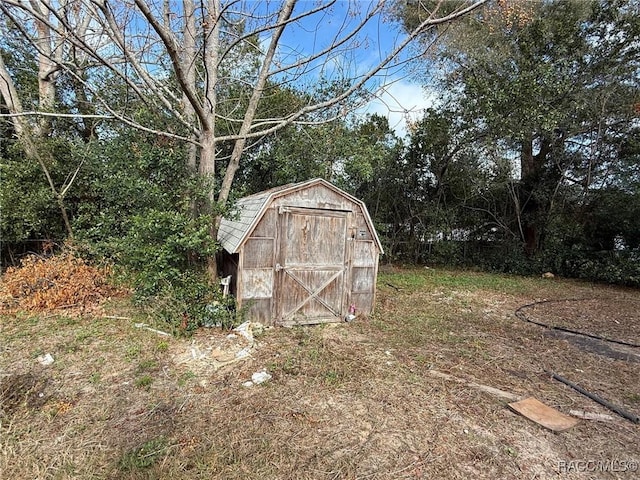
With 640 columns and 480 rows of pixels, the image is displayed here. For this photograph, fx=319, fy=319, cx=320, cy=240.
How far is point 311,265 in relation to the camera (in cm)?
531

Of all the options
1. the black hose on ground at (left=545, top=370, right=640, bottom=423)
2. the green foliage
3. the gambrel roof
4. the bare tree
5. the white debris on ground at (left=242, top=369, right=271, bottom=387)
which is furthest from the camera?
the gambrel roof

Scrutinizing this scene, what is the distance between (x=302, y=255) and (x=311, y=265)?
0.24 metres

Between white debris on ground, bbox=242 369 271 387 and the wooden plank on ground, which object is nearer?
the wooden plank on ground

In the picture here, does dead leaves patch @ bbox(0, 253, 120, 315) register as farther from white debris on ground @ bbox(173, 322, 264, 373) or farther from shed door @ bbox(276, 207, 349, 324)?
shed door @ bbox(276, 207, 349, 324)

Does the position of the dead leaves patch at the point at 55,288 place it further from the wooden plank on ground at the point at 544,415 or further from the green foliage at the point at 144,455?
the wooden plank on ground at the point at 544,415

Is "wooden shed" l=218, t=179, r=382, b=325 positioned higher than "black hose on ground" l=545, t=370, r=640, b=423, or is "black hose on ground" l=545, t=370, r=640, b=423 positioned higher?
"wooden shed" l=218, t=179, r=382, b=325

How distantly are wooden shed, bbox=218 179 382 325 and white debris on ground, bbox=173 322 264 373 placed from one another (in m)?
0.51

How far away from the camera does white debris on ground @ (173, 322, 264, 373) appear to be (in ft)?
12.1

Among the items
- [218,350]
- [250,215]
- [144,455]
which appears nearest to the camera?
[144,455]

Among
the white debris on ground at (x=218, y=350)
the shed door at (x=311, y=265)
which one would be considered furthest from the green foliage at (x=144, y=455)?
the shed door at (x=311, y=265)

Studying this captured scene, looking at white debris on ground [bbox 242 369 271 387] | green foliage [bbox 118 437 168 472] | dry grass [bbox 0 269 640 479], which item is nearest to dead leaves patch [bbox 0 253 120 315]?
dry grass [bbox 0 269 640 479]

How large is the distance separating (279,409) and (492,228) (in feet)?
41.7

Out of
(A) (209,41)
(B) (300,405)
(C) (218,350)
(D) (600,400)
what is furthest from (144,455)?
(A) (209,41)

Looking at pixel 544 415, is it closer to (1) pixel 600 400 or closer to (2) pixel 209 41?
(1) pixel 600 400
